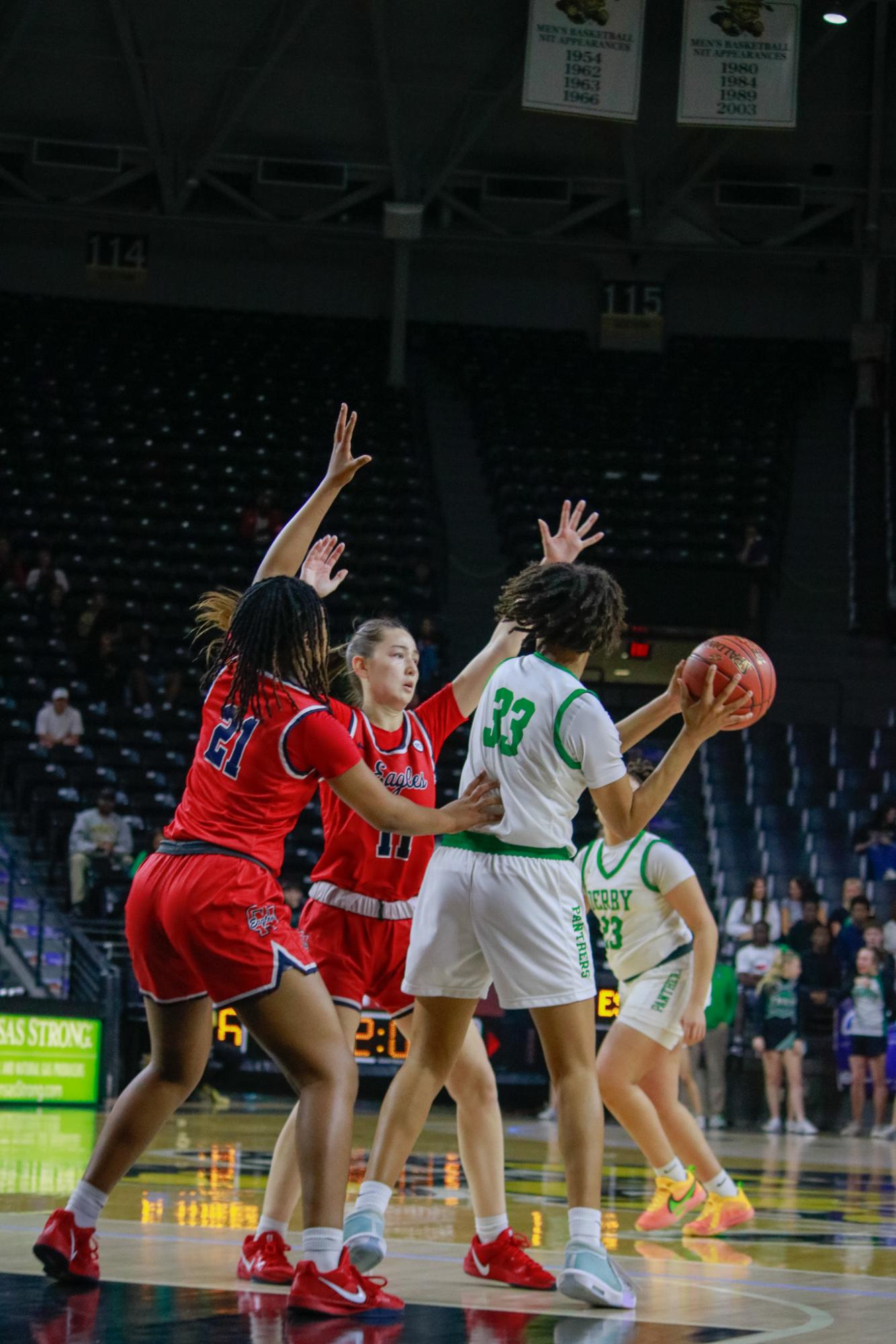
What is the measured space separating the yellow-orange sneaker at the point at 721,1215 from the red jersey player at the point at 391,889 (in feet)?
5.62

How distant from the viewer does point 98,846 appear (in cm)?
1616

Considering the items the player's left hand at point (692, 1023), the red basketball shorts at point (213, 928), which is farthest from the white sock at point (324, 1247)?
A: the player's left hand at point (692, 1023)

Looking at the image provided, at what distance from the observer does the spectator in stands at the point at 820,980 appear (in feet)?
50.8

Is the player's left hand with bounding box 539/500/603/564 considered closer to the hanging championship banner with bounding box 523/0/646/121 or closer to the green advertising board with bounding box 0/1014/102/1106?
the green advertising board with bounding box 0/1014/102/1106

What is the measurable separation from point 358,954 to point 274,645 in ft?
3.76

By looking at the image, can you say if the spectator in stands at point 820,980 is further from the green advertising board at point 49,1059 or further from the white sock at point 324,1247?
the white sock at point 324,1247

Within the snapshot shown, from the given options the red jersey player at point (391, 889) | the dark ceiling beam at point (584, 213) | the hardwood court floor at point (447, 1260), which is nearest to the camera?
the hardwood court floor at point (447, 1260)

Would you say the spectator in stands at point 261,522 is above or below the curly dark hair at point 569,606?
above

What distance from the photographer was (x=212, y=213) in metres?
25.8

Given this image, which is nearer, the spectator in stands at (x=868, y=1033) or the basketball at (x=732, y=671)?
the basketball at (x=732, y=671)

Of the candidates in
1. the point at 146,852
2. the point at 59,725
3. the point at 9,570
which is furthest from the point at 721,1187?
the point at 9,570

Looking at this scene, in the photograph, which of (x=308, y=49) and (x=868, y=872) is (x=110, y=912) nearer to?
(x=868, y=872)

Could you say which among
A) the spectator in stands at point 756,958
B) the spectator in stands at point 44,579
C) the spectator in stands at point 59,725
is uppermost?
the spectator in stands at point 44,579

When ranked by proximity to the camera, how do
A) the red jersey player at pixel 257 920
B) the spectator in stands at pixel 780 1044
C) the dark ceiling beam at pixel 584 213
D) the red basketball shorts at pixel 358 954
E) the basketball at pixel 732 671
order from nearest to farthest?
the red jersey player at pixel 257 920 → the basketball at pixel 732 671 → the red basketball shorts at pixel 358 954 → the spectator in stands at pixel 780 1044 → the dark ceiling beam at pixel 584 213
